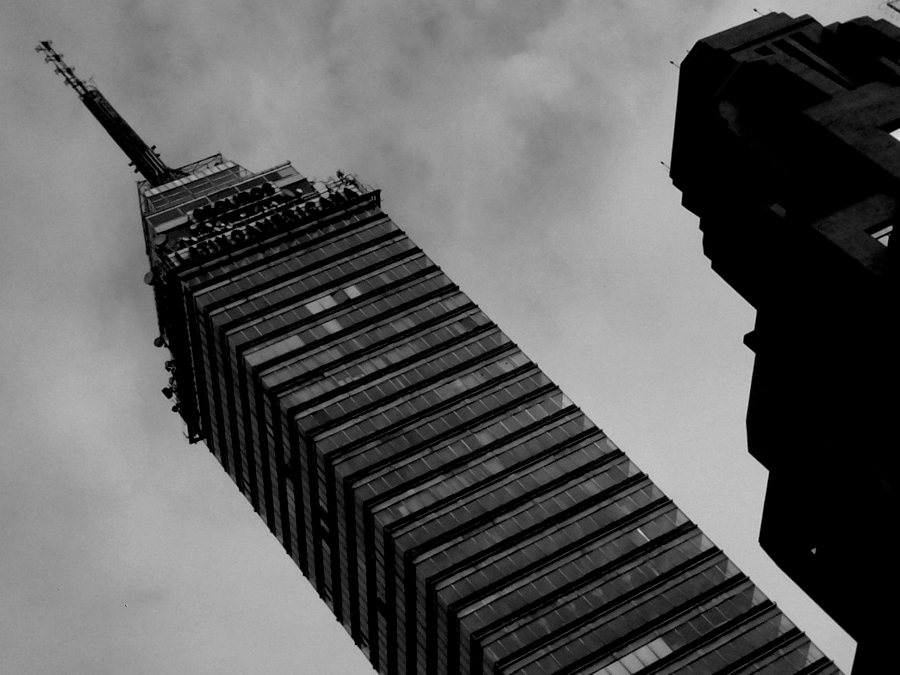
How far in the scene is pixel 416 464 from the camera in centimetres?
14638

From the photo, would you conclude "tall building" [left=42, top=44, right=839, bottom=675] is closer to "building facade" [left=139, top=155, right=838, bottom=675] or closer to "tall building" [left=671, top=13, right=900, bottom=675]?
"building facade" [left=139, top=155, right=838, bottom=675]

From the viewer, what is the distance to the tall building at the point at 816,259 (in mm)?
35594

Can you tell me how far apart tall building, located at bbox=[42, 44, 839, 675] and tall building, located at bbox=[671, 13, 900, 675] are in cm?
9149

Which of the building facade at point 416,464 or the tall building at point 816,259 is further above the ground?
the building facade at point 416,464

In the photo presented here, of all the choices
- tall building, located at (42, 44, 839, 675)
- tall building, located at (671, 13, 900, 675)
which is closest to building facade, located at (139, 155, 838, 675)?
tall building, located at (42, 44, 839, 675)

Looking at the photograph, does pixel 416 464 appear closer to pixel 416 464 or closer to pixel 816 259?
pixel 416 464

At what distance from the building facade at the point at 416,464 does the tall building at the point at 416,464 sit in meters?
0.18

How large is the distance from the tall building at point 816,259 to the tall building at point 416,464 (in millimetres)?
91487

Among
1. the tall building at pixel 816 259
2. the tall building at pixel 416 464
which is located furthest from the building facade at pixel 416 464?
the tall building at pixel 816 259

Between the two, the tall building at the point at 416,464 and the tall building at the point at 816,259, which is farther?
the tall building at the point at 416,464

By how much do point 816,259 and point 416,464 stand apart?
112 metres

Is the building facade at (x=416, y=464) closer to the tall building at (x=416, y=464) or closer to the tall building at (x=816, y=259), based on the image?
the tall building at (x=416, y=464)

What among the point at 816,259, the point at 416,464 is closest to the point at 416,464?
the point at 416,464

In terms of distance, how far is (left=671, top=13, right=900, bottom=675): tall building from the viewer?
117 ft
